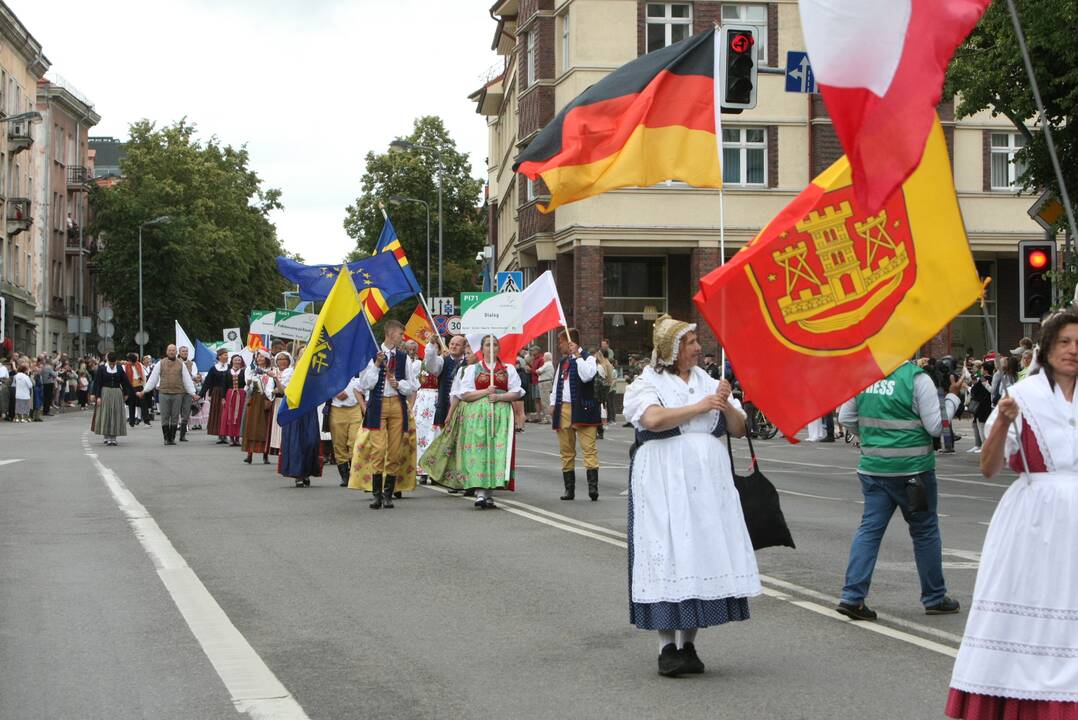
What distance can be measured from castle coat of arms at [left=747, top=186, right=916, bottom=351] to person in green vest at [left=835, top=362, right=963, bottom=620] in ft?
5.74

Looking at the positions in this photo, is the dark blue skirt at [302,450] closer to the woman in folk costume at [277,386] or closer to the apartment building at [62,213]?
the woman in folk costume at [277,386]

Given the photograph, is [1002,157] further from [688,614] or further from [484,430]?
[688,614]

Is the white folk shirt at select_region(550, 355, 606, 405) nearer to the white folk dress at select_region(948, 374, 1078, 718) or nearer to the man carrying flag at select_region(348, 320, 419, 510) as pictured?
the man carrying flag at select_region(348, 320, 419, 510)

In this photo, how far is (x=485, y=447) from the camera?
58.3 ft

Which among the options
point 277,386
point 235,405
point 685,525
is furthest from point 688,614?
point 235,405

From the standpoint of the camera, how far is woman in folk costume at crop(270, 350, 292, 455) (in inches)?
963

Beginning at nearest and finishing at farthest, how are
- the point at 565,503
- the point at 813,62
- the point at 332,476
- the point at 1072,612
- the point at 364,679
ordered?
the point at 1072,612, the point at 813,62, the point at 364,679, the point at 565,503, the point at 332,476

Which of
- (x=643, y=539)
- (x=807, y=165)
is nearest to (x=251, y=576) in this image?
(x=643, y=539)

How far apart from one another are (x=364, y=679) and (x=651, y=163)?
4482mm

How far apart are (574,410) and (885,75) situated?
1242 centimetres

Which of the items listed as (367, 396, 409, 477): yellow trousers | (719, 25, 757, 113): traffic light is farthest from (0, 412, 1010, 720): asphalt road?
(719, 25, 757, 113): traffic light

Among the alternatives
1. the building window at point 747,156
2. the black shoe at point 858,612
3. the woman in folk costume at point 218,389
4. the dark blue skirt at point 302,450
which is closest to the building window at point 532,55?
the building window at point 747,156

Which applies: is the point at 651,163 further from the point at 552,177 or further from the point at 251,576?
the point at 251,576

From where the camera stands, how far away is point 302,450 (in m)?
20.8
